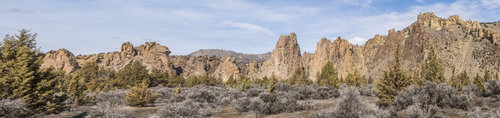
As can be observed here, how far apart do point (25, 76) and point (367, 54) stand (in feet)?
461

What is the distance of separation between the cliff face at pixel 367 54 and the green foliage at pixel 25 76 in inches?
2704

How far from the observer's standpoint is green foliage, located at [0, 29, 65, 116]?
52.1ft

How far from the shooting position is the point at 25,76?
16.2 meters

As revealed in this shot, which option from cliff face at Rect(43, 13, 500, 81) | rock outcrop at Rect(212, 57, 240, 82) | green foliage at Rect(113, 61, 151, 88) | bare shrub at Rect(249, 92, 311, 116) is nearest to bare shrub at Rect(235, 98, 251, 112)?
bare shrub at Rect(249, 92, 311, 116)

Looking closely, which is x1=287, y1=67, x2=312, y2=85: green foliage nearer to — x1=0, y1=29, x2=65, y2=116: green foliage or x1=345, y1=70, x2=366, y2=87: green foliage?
x1=345, y1=70, x2=366, y2=87: green foliage

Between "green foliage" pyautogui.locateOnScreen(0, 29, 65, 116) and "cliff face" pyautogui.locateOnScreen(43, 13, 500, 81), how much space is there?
68.7 m

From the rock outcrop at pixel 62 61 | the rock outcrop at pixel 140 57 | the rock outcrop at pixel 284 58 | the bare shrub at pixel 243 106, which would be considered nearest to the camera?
the bare shrub at pixel 243 106

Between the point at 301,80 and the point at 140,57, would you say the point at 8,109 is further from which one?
the point at 140,57

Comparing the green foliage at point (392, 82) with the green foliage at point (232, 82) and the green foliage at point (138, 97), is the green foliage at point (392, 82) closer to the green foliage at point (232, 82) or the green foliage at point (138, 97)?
the green foliage at point (138, 97)

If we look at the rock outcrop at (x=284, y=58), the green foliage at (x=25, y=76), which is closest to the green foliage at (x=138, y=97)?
the green foliage at (x=25, y=76)

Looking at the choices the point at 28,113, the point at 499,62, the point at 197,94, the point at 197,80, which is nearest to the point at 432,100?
the point at 197,94

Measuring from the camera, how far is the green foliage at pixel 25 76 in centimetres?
1589

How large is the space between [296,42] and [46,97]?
15577 cm

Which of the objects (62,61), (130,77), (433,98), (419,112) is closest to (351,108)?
(419,112)
